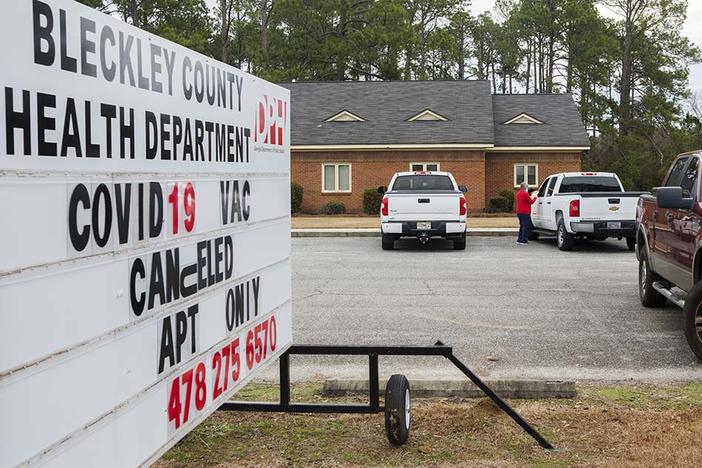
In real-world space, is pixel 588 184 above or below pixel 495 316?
above

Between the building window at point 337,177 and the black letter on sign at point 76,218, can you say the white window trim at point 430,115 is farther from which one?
the black letter on sign at point 76,218

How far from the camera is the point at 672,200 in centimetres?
890

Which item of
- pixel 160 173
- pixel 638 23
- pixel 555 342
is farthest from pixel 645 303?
pixel 638 23

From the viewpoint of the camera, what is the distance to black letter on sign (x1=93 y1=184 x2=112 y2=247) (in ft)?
10.1

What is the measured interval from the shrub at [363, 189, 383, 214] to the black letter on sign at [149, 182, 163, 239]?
34675mm

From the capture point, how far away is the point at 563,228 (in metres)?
20.3

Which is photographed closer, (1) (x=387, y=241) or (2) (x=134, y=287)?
(2) (x=134, y=287)

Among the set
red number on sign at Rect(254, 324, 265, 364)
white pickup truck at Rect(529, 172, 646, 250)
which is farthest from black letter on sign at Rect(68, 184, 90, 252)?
white pickup truck at Rect(529, 172, 646, 250)

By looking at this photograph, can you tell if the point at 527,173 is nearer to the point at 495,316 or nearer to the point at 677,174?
the point at 677,174

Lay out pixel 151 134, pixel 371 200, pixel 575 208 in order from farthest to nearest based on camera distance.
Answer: pixel 371 200 < pixel 575 208 < pixel 151 134

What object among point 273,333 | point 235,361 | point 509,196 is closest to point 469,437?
point 273,333

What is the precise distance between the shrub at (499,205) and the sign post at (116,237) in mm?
35021

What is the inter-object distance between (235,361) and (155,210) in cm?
135

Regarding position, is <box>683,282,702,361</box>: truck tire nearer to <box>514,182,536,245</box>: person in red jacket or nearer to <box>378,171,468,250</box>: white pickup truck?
<box>378,171,468,250</box>: white pickup truck
